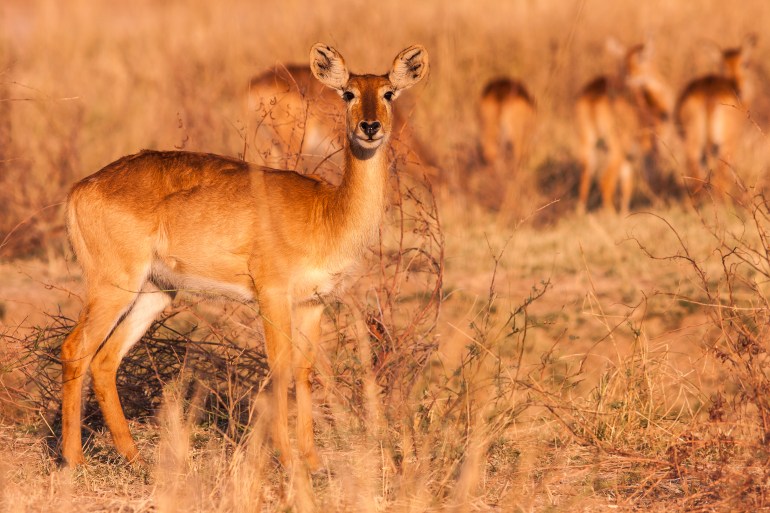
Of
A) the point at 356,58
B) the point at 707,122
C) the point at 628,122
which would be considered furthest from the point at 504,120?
the point at 356,58

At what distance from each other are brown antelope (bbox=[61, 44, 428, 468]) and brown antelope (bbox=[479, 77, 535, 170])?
275 inches

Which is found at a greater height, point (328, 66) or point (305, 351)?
point (328, 66)

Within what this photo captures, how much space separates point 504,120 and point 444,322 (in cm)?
585

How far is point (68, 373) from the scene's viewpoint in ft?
17.0

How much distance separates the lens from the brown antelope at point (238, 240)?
200 inches

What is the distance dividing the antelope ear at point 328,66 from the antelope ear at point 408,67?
0.73ft

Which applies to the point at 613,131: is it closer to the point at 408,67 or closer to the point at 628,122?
the point at 628,122

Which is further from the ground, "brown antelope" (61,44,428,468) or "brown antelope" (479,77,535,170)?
"brown antelope" (479,77,535,170)

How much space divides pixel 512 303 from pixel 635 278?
1.22 metres

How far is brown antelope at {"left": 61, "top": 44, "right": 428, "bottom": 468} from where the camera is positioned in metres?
5.07

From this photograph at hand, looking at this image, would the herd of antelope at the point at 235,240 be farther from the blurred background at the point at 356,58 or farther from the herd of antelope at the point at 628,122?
the herd of antelope at the point at 628,122

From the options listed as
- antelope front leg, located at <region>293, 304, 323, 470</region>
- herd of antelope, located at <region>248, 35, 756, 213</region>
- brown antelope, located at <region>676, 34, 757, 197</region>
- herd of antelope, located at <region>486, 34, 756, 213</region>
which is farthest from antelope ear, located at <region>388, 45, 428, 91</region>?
brown antelope, located at <region>676, 34, 757, 197</region>

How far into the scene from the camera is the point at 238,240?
5184 mm

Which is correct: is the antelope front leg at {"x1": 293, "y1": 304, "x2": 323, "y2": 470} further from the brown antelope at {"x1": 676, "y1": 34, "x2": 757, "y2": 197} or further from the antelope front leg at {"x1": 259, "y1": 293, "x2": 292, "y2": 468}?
the brown antelope at {"x1": 676, "y1": 34, "x2": 757, "y2": 197}
